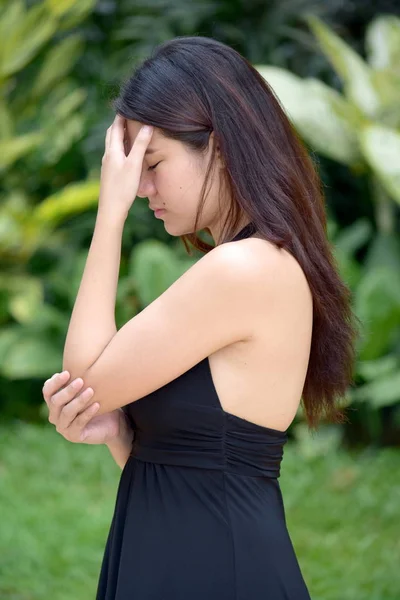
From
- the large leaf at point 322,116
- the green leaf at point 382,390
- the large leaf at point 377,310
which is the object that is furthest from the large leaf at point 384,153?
the green leaf at point 382,390

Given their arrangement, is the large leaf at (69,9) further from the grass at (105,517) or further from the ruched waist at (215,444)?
the ruched waist at (215,444)

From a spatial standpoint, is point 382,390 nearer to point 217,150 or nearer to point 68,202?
point 68,202

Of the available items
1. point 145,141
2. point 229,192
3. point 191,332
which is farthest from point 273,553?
point 145,141

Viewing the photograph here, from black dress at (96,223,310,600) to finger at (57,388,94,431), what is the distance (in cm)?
10

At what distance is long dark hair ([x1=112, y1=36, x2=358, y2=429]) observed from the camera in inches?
65.2

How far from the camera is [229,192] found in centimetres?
171

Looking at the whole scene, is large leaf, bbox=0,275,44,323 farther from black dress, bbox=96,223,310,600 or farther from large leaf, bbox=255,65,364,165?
black dress, bbox=96,223,310,600

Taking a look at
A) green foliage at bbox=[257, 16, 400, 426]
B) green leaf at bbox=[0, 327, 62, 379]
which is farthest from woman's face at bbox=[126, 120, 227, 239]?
green leaf at bbox=[0, 327, 62, 379]

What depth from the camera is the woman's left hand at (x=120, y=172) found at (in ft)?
5.47

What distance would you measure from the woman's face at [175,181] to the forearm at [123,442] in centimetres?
40

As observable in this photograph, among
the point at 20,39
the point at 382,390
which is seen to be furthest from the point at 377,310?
the point at 20,39

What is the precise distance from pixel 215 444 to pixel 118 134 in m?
0.57

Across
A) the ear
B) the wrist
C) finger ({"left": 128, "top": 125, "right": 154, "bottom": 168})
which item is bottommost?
the wrist

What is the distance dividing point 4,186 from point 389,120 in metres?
2.56
